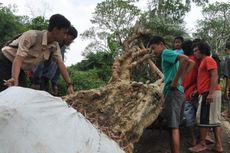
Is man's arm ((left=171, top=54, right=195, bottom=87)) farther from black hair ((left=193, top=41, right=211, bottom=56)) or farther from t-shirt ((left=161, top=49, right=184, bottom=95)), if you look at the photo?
black hair ((left=193, top=41, right=211, bottom=56))

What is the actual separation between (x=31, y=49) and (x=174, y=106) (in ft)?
5.71

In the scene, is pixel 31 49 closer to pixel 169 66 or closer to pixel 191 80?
pixel 169 66

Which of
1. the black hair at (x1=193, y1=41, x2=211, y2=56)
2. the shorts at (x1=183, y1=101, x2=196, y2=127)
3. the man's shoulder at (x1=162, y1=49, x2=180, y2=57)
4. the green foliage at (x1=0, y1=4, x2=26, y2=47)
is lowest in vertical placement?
the shorts at (x1=183, y1=101, x2=196, y2=127)

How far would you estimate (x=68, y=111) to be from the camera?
8.20ft

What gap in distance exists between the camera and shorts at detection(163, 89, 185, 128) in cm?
453

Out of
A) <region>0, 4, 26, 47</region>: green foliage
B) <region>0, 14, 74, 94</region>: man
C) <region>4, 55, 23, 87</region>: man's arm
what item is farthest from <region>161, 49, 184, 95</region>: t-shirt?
<region>0, 4, 26, 47</region>: green foliage

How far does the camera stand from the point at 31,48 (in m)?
4.02

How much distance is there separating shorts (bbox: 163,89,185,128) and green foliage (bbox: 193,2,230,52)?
22015 mm

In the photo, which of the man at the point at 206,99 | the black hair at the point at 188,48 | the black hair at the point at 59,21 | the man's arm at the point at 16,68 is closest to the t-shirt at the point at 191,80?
the black hair at the point at 188,48

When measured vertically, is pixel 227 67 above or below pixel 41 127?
above

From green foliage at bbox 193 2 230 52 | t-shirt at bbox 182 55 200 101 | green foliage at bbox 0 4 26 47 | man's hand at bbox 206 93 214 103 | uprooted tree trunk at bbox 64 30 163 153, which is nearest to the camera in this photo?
uprooted tree trunk at bbox 64 30 163 153

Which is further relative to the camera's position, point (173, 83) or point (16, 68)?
point (173, 83)

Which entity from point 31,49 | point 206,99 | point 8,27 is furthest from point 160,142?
point 8,27

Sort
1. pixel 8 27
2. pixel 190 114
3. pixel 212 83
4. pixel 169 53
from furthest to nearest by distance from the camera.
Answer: pixel 8 27 → pixel 190 114 → pixel 212 83 → pixel 169 53
